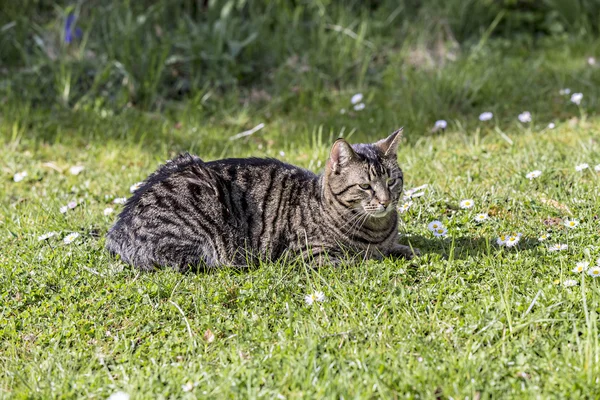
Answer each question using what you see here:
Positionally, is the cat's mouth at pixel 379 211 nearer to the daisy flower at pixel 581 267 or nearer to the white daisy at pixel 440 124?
the daisy flower at pixel 581 267

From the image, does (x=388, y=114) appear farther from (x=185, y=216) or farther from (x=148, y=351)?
(x=148, y=351)

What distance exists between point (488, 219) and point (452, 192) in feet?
1.57

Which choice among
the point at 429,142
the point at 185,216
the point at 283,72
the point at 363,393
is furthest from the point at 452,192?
the point at 283,72

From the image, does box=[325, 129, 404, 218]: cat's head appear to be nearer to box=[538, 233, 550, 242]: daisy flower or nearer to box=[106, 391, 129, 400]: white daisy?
box=[538, 233, 550, 242]: daisy flower

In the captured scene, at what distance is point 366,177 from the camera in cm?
352

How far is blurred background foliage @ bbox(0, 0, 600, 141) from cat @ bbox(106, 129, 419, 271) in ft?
7.34

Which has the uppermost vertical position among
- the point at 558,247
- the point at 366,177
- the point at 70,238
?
the point at 366,177

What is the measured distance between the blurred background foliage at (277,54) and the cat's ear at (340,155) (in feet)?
7.53

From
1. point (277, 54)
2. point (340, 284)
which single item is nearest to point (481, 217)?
point (340, 284)

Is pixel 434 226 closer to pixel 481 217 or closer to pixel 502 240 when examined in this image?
pixel 481 217

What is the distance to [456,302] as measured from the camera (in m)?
3.13

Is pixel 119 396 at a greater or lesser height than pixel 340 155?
lesser

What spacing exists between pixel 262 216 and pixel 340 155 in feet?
1.90

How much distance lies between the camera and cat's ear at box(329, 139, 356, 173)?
138 inches
